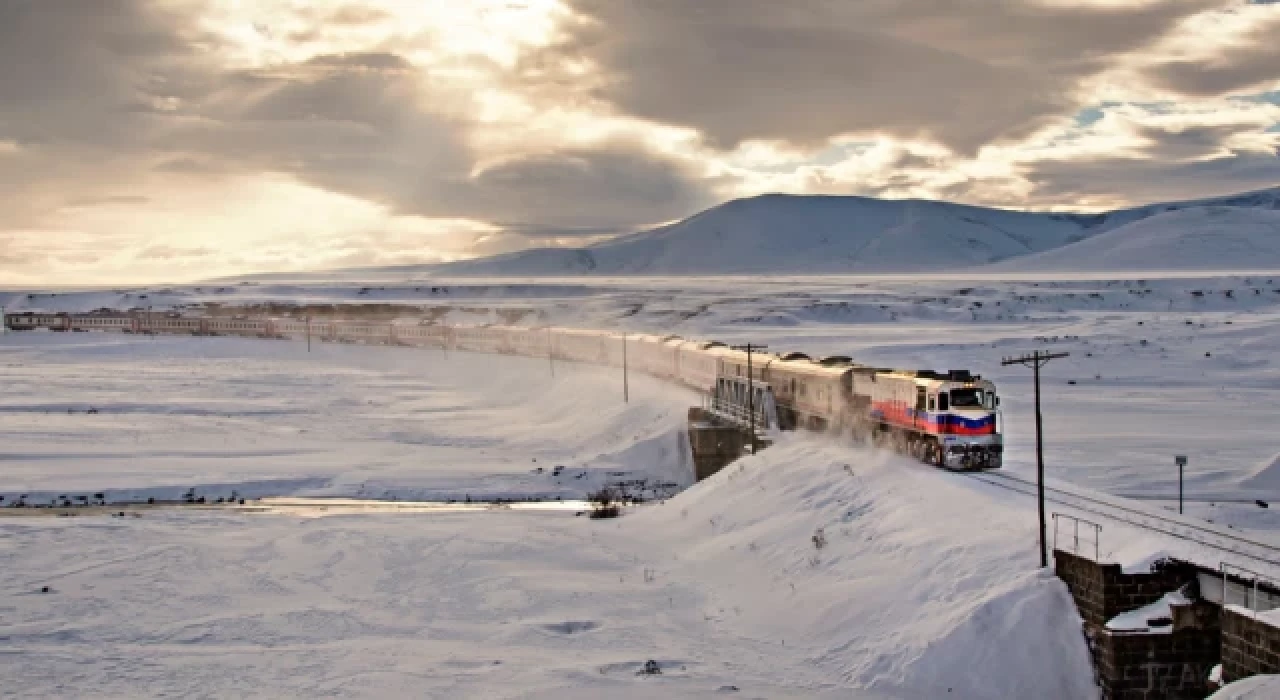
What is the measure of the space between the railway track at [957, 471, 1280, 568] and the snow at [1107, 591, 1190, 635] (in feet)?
4.95

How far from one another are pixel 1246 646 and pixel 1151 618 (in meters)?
2.33

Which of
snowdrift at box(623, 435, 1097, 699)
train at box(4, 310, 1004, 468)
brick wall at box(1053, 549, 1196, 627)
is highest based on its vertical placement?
train at box(4, 310, 1004, 468)

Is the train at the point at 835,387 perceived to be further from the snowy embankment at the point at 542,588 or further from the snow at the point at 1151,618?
the snow at the point at 1151,618

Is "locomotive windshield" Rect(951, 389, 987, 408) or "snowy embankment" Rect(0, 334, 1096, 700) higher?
"locomotive windshield" Rect(951, 389, 987, 408)

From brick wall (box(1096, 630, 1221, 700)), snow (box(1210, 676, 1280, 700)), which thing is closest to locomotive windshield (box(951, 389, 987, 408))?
brick wall (box(1096, 630, 1221, 700))

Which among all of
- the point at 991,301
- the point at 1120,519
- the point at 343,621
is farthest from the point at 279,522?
the point at 991,301

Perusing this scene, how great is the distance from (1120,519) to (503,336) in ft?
278

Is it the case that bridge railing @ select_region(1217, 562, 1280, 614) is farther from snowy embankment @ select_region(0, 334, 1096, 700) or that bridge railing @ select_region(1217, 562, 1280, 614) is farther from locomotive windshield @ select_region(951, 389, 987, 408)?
locomotive windshield @ select_region(951, 389, 987, 408)

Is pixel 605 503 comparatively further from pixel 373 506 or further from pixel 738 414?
pixel 738 414

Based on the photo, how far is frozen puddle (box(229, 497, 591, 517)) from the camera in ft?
143

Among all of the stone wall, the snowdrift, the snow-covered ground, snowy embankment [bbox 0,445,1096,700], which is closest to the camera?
the snowdrift

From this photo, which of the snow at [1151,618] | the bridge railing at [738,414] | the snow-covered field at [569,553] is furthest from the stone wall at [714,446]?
the snow at [1151,618]

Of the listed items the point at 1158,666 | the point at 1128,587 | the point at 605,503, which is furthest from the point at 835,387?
the point at 1158,666

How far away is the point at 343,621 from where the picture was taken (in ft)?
93.1
